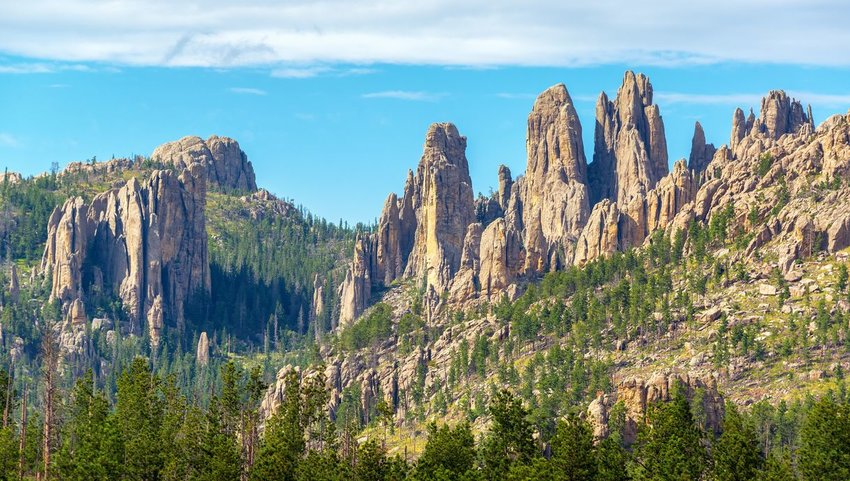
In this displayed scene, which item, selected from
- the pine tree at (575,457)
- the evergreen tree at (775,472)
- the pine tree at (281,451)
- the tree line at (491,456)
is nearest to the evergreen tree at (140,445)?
the tree line at (491,456)

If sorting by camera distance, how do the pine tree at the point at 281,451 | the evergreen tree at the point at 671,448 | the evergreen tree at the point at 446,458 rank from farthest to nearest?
the pine tree at the point at 281,451 → the evergreen tree at the point at 446,458 → the evergreen tree at the point at 671,448

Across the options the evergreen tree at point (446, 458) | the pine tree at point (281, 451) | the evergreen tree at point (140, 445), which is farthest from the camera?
the evergreen tree at point (140, 445)

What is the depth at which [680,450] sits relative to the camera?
557 feet

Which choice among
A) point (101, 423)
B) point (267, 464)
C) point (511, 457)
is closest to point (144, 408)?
point (101, 423)

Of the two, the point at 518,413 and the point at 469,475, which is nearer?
the point at 469,475

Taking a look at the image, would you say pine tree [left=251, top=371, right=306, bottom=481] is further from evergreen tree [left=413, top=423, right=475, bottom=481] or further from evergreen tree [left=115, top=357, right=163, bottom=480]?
evergreen tree [left=413, top=423, right=475, bottom=481]

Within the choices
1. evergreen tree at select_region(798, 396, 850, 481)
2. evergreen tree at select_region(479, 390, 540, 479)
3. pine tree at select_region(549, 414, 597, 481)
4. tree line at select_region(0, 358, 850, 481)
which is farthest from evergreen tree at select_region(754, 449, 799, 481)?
evergreen tree at select_region(479, 390, 540, 479)

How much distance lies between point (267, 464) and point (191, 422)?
23.0 m

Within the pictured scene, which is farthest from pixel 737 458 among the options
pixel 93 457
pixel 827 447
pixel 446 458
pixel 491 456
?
pixel 93 457

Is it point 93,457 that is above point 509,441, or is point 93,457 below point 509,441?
above

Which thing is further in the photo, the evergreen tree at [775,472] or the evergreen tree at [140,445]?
the evergreen tree at [140,445]

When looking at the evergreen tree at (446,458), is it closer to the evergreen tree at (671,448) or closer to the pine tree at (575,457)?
the pine tree at (575,457)

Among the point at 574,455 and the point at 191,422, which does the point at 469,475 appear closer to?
the point at 574,455

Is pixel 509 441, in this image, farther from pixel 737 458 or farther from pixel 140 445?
pixel 140 445
